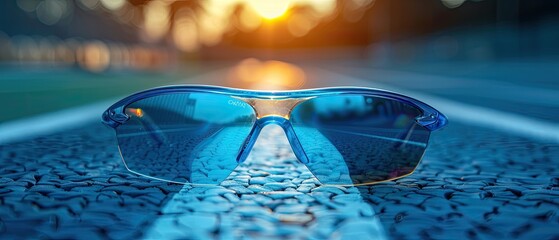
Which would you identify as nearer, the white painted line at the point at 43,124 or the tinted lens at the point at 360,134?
the tinted lens at the point at 360,134

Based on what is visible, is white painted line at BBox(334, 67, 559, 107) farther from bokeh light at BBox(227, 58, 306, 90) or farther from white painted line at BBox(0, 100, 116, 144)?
white painted line at BBox(0, 100, 116, 144)

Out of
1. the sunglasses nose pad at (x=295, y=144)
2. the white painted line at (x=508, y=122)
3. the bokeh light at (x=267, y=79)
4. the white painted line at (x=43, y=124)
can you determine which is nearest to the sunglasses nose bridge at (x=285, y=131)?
the sunglasses nose pad at (x=295, y=144)

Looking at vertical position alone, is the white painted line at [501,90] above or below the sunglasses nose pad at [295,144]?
below

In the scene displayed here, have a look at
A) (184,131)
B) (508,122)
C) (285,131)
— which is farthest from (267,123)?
(508,122)

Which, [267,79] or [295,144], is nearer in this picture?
[295,144]

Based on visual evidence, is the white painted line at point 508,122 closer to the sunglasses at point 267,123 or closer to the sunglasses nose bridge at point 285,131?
the sunglasses at point 267,123

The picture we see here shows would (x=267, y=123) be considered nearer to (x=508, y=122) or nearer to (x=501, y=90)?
(x=508, y=122)

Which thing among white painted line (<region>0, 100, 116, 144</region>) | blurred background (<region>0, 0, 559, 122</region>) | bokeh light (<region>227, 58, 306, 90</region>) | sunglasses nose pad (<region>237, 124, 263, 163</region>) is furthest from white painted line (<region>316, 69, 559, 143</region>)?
bokeh light (<region>227, 58, 306, 90</region>)
